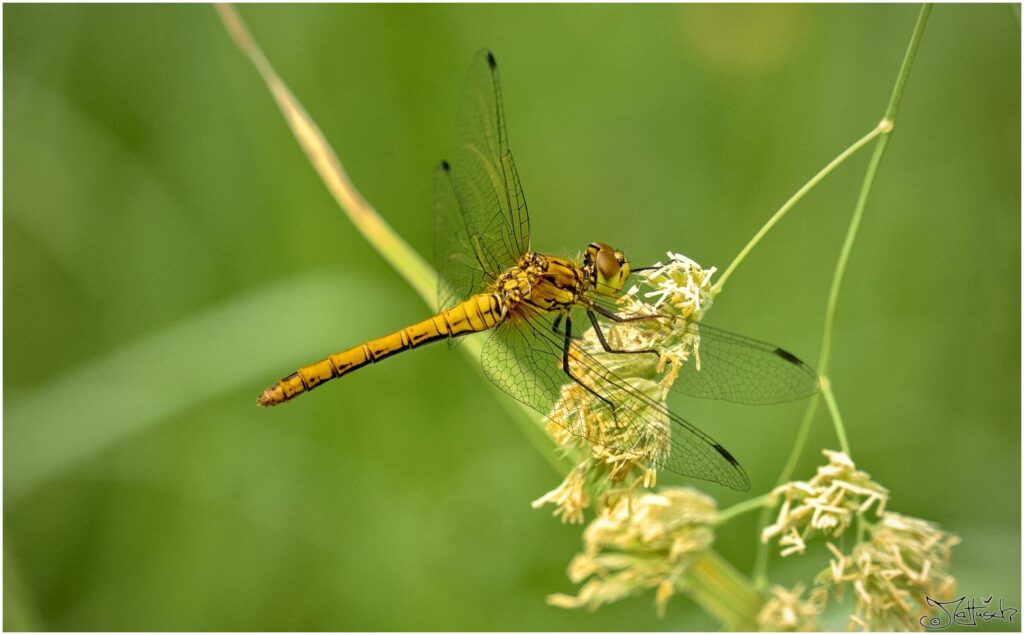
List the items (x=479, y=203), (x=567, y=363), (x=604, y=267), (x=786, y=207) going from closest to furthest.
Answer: (x=786, y=207), (x=567, y=363), (x=604, y=267), (x=479, y=203)

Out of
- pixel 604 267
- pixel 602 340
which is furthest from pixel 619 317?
Result: pixel 604 267

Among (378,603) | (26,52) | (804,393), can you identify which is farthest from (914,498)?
(26,52)

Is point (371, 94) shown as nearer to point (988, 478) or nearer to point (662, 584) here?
point (662, 584)

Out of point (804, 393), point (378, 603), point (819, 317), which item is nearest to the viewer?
point (804, 393)

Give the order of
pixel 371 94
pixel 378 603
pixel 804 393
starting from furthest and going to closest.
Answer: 1. pixel 371 94
2. pixel 378 603
3. pixel 804 393

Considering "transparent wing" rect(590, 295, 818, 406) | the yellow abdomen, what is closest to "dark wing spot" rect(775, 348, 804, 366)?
"transparent wing" rect(590, 295, 818, 406)

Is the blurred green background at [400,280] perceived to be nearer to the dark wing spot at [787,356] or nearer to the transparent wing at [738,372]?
the transparent wing at [738,372]
